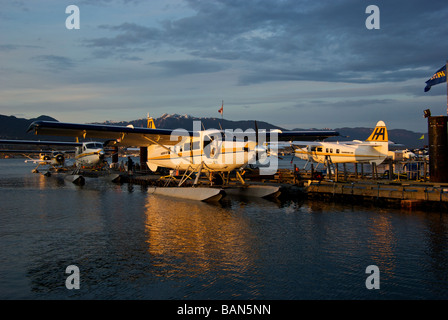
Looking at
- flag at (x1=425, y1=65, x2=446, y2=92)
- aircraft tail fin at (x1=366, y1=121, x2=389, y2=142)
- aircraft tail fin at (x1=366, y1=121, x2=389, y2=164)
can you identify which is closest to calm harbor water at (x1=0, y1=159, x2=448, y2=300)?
flag at (x1=425, y1=65, x2=446, y2=92)

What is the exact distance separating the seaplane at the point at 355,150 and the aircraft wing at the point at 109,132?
347 inches

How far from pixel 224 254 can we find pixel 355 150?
65.7ft

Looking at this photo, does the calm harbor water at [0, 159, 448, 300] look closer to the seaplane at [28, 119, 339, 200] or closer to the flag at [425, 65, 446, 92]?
the seaplane at [28, 119, 339, 200]

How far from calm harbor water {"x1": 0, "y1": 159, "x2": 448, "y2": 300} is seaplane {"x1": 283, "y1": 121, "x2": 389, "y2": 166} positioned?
37.2ft

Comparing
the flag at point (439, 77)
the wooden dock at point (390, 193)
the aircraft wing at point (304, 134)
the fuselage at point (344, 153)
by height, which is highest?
the flag at point (439, 77)

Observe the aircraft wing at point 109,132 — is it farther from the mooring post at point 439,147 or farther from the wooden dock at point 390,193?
the mooring post at point 439,147

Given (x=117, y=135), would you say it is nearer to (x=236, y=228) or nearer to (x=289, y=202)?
(x=289, y=202)

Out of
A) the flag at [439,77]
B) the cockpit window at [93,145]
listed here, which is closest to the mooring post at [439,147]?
the flag at [439,77]

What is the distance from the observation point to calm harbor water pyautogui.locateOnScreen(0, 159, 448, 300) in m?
6.70

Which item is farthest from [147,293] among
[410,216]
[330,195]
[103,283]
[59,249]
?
[330,195]

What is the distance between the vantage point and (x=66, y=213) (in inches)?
611

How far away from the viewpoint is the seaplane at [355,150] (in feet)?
85.3

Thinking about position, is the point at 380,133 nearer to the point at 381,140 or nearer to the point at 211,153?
the point at 381,140
